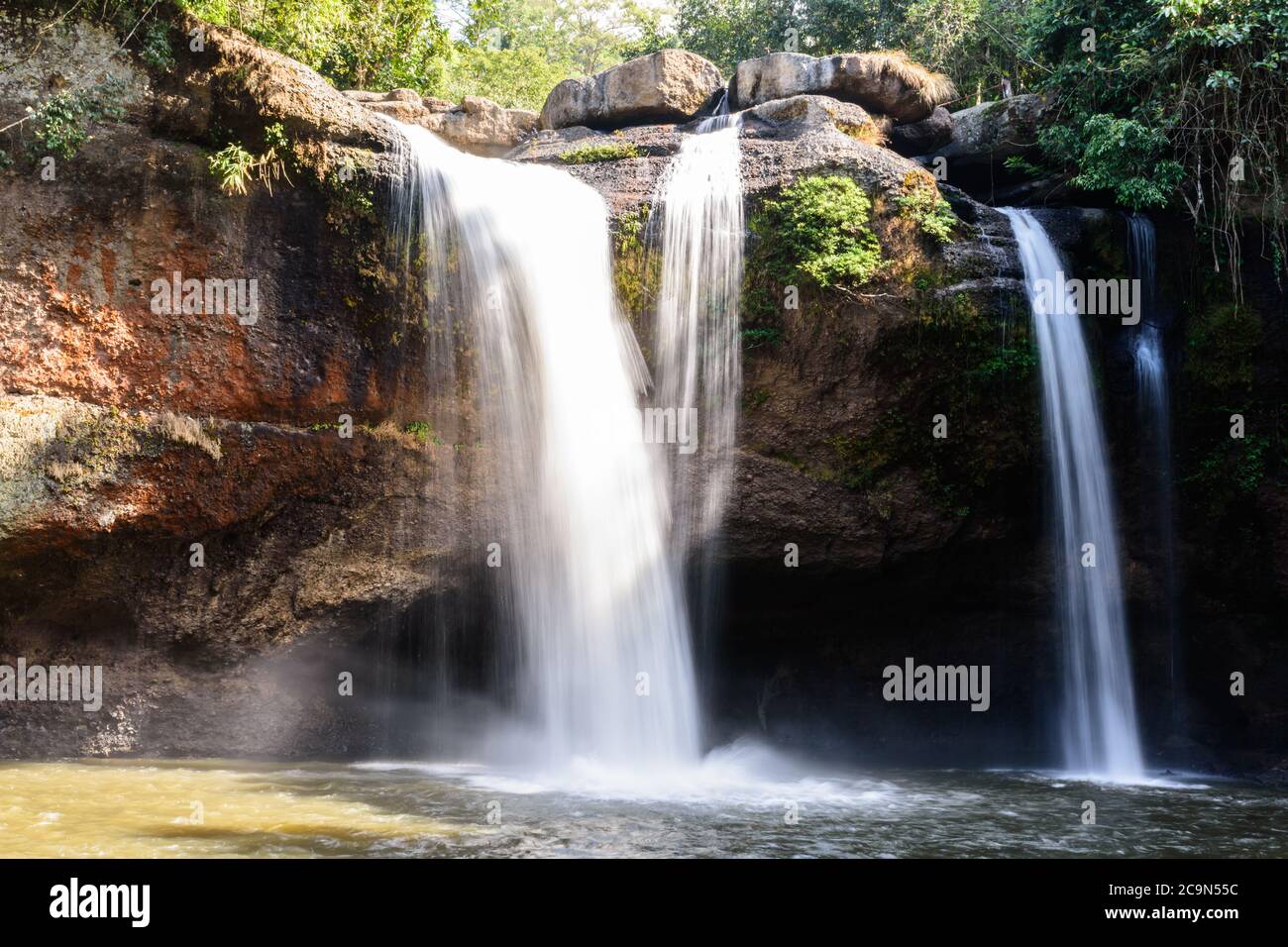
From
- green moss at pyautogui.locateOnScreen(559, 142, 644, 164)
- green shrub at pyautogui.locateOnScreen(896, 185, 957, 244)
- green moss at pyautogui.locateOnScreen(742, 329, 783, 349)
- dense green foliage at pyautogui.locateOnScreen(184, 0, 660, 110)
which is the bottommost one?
green moss at pyautogui.locateOnScreen(742, 329, 783, 349)

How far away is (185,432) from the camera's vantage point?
9.66 m

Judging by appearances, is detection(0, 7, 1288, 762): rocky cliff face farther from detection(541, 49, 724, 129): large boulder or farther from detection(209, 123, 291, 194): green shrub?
detection(541, 49, 724, 129): large boulder

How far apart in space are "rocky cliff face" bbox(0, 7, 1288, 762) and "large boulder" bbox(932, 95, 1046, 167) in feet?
8.50

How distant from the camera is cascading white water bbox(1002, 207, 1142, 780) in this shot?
37.1 feet

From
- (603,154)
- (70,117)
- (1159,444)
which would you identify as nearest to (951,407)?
(1159,444)

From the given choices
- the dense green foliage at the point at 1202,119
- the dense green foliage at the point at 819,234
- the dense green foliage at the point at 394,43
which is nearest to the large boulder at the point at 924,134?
the dense green foliage at the point at 1202,119

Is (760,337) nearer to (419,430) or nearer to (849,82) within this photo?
(419,430)

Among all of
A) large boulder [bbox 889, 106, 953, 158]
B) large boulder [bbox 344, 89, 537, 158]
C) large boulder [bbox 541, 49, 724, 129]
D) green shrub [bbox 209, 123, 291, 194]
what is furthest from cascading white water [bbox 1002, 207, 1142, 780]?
green shrub [bbox 209, 123, 291, 194]

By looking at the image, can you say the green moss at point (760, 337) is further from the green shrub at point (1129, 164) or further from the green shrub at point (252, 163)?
the green shrub at point (252, 163)

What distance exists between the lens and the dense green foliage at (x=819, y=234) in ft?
35.9

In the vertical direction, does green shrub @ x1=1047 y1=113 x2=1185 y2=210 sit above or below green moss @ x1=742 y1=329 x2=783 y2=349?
above

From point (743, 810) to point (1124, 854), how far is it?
2.67 metres

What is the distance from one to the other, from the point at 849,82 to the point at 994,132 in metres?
2.17

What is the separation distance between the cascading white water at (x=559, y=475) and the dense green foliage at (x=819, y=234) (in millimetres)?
2083
